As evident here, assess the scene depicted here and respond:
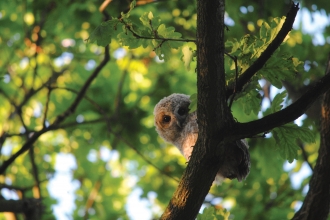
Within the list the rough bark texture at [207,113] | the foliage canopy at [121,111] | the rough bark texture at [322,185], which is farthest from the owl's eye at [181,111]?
the rough bark texture at [207,113]

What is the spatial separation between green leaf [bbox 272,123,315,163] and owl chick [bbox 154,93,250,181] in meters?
0.53

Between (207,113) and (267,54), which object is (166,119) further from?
(267,54)

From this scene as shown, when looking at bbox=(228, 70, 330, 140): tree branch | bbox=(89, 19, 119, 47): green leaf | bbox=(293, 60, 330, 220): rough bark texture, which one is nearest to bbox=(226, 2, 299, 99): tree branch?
bbox=(228, 70, 330, 140): tree branch

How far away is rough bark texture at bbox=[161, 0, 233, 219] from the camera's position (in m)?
2.21

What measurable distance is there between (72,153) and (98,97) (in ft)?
6.34

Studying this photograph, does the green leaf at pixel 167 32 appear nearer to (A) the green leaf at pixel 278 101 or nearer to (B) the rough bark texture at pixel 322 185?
(A) the green leaf at pixel 278 101

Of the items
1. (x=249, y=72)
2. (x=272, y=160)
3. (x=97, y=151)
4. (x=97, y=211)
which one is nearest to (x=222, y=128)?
(x=249, y=72)

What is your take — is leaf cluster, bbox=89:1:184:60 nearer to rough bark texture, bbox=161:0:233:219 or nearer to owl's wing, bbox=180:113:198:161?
rough bark texture, bbox=161:0:233:219

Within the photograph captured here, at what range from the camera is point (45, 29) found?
5.39 m

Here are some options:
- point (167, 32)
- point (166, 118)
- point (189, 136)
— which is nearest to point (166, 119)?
point (166, 118)

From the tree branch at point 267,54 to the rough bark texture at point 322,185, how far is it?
123cm

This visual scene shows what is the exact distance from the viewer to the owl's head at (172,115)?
4.19m

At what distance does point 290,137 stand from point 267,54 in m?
0.65

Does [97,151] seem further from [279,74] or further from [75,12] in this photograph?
[279,74]
